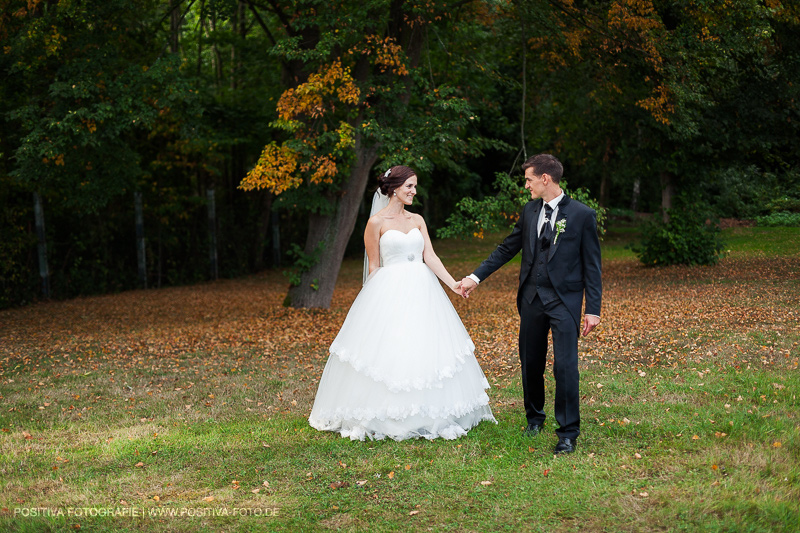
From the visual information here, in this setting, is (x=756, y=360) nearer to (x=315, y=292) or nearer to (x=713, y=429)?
(x=713, y=429)

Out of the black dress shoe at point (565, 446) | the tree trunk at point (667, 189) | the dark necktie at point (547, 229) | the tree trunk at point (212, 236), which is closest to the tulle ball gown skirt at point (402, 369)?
the black dress shoe at point (565, 446)

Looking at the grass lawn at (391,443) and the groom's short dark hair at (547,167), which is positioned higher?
the groom's short dark hair at (547,167)

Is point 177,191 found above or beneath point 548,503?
above

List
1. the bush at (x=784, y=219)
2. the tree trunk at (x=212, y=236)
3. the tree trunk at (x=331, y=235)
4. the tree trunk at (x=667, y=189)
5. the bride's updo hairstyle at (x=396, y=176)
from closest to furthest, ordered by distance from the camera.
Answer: the bride's updo hairstyle at (x=396, y=176) → the tree trunk at (x=331, y=235) → the bush at (x=784, y=219) → the tree trunk at (x=667, y=189) → the tree trunk at (x=212, y=236)

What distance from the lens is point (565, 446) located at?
5.24 meters

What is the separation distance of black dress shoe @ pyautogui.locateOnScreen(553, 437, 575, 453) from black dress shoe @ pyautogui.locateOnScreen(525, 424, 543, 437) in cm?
39

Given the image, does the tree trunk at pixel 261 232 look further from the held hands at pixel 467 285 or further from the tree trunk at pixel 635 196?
the tree trunk at pixel 635 196

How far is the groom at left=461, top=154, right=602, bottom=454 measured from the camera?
516 centimetres

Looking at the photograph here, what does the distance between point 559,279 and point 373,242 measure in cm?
176

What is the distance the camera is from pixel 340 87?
35.8ft

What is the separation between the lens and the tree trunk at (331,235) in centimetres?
1320

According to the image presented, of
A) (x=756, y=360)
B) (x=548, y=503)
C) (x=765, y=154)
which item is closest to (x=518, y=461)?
(x=548, y=503)

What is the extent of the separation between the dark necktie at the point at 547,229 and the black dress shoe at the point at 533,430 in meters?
1.51

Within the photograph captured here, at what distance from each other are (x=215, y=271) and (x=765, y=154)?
579 inches
